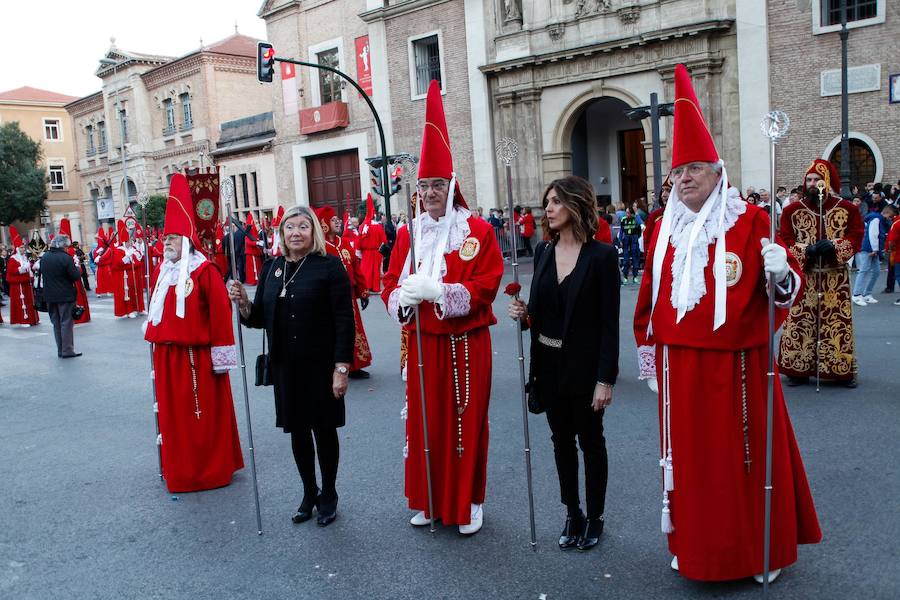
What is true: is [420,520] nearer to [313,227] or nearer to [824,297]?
[313,227]

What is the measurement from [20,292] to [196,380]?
45.0 feet

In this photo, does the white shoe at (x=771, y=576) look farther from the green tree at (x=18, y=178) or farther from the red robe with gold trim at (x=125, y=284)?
the green tree at (x=18, y=178)

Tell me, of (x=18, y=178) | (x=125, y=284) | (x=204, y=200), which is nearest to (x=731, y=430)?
(x=204, y=200)

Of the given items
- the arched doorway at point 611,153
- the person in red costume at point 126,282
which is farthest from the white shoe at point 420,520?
the arched doorway at point 611,153

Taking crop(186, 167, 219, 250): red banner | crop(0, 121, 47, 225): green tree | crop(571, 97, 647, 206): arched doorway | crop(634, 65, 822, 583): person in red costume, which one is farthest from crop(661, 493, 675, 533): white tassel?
crop(0, 121, 47, 225): green tree

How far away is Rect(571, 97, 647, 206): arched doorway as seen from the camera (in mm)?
27172

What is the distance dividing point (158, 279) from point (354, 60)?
26.4 m

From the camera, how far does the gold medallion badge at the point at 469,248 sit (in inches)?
182

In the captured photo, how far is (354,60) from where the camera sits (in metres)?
30.8

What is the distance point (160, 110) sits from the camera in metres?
45.2

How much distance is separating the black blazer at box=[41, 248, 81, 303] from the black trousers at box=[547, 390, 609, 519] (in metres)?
10.4

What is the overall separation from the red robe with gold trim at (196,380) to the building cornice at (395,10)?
23.3 metres

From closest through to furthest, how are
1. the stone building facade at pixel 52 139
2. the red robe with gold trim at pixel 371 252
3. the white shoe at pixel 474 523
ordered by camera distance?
1. the white shoe at pixel 474 523
2. the red robe with gold trim at pixel 371 252
3. the stone building facade at pixel 52 139

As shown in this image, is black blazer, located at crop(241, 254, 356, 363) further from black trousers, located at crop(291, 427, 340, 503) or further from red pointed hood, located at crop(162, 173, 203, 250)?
red pointed hood, located at crop(162, 173, 203, 250)
